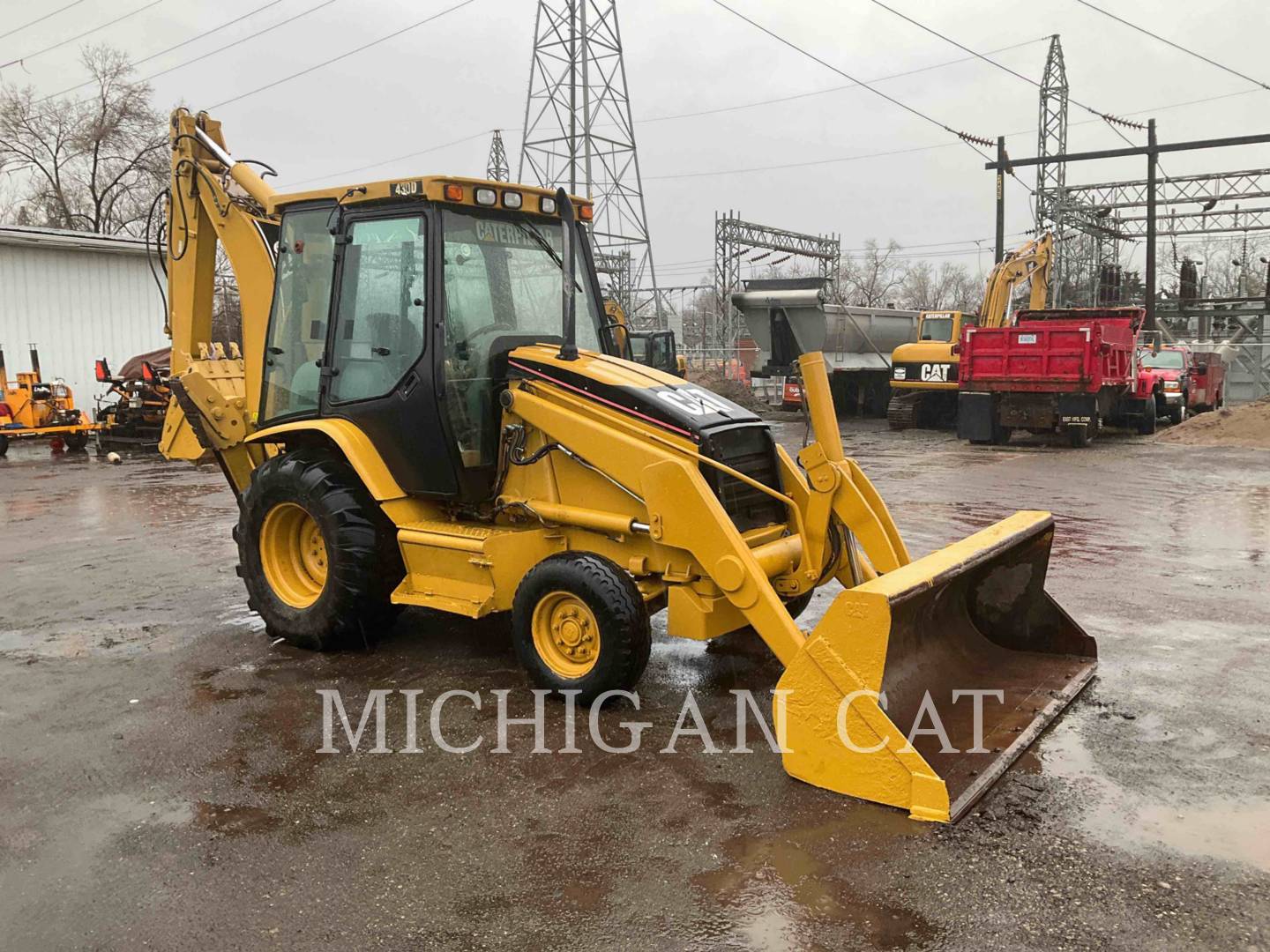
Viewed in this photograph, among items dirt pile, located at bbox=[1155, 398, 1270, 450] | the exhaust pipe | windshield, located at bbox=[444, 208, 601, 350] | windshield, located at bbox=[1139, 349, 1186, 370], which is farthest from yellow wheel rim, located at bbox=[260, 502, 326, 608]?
windshield, located at bbox=[1139, 349, 1186, 370]

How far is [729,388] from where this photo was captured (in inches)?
1253

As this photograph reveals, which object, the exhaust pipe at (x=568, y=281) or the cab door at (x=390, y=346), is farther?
the cab door at (x=390, y=346)

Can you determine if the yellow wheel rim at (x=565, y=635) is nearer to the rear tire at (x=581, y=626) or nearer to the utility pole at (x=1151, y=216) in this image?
the rear tire at (x=581, y=626)

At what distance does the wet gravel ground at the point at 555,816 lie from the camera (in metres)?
3.16

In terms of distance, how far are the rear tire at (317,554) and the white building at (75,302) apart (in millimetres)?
17590

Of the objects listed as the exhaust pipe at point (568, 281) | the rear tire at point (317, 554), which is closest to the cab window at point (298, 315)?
the rear tire at point (317, 554)

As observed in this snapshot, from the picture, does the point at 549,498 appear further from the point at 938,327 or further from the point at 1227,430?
the point at 938,327

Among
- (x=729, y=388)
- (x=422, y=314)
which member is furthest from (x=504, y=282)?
(x=729, y=388)

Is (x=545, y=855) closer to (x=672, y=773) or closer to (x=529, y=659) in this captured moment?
(x=672, y=773)

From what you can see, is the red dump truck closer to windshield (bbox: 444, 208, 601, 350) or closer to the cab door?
windshield (bbox: 444, 208, 601, 350)

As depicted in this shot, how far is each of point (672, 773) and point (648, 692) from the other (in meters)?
0.96

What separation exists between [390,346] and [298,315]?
0.86 metres

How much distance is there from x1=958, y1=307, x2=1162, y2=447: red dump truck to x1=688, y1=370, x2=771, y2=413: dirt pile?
9.61 meters

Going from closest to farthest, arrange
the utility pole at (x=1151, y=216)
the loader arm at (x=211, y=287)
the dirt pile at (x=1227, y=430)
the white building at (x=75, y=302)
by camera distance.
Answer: the loader arm at (x=211, y=287), the dirt pile at (x=1227, y=430), the white building at (x=75, y=302), the utility pole at (x=1151, y=216)
